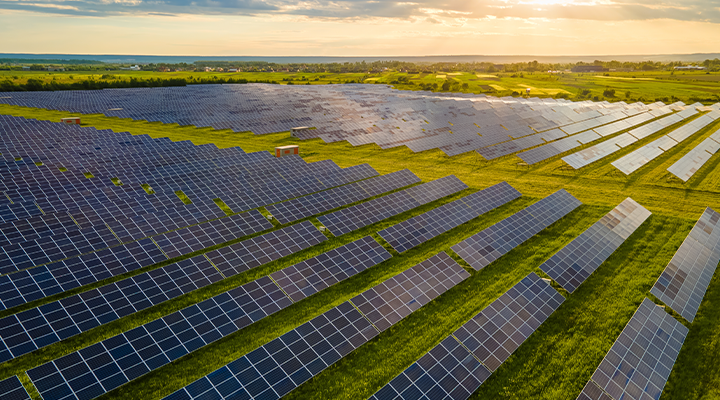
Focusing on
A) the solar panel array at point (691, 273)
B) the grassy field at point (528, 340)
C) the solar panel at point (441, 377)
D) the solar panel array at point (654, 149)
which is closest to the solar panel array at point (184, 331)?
the grassy field at point (528, 340)

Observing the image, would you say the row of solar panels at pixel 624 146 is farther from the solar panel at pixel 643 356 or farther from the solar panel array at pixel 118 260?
the solar panel array at pixel 118 260

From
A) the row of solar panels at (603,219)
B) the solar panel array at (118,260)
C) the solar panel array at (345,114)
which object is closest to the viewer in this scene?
the solar panel array at (118,260)

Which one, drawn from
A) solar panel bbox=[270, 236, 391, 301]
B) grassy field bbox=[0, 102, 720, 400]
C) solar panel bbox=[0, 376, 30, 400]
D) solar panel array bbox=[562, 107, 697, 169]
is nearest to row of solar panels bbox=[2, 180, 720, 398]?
grassy field bbox=[0, 102, 720, 400]

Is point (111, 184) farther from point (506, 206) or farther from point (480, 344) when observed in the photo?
point (506, 206)

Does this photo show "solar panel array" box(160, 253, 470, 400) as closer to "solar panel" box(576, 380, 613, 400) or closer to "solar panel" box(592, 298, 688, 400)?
"solar panel" box(576, 380, 613, 400)

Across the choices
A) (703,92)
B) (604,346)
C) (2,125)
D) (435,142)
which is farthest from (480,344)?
(703,92)

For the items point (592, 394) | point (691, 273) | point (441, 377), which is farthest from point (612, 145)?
point (441, 377)
